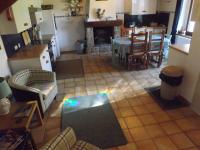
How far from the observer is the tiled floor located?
2113mm

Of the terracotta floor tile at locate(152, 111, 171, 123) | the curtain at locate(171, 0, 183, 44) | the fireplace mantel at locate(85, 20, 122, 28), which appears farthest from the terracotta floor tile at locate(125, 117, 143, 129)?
the fireplace mantel at locate(85, 20, 122, 28)

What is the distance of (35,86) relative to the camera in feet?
9.11

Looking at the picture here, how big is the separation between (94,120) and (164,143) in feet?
3.43

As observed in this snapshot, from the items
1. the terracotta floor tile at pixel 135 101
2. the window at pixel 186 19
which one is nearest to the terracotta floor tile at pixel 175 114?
the terracotta floor tile at pixel 135 101

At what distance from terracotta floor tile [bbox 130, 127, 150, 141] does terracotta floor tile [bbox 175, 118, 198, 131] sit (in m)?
0.55

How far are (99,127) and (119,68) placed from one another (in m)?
2.32

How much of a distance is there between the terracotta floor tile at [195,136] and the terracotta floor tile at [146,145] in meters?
0.54

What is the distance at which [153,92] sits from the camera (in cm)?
319

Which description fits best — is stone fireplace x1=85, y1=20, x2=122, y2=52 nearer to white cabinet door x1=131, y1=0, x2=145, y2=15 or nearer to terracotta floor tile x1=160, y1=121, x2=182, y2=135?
white cabinet door x1=131, y1=0, x2=145, y2=15

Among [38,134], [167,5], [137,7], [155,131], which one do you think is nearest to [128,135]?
[155,131]

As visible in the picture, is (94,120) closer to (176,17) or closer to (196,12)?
(196,12)

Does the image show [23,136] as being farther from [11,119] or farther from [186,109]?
[186,109]

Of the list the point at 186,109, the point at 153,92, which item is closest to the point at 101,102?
the point at 153,92

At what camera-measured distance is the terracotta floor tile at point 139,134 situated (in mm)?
2166
